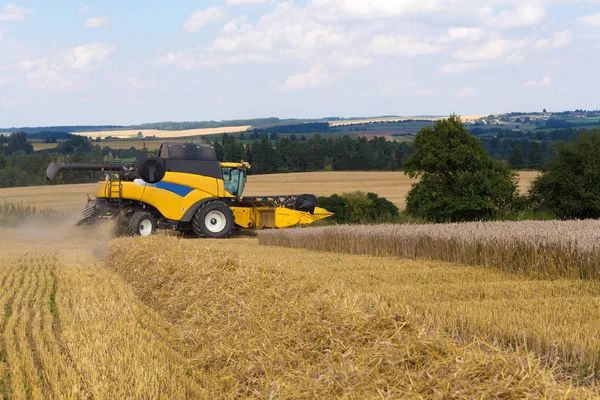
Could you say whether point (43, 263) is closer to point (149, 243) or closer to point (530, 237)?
point (149, 243)

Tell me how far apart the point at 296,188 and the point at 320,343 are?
5192 cm

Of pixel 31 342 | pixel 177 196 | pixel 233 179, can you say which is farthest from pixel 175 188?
pixel 31 342

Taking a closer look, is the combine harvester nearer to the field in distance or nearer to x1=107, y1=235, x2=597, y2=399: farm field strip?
x1=107, y1=235, x2=597, y2=399: farm field strip

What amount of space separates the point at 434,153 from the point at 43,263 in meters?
30.0

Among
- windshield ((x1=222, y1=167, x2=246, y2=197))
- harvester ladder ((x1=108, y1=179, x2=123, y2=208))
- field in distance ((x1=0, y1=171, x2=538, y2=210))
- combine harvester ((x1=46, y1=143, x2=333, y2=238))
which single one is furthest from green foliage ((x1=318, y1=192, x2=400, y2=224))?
harvester ladder ((x1=108, y1=179, x2=123, y2=208))

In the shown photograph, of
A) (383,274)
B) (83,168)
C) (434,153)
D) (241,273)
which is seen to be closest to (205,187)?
(83,168)

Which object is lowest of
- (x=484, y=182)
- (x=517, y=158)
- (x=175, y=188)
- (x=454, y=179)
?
(x=517, y=158)

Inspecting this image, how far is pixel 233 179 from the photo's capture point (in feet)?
81.9

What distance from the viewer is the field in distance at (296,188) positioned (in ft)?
153

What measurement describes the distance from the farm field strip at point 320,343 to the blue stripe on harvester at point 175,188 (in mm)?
12773

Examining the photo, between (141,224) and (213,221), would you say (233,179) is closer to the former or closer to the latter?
(213,221)

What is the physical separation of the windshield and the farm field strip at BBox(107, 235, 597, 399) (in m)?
14.5

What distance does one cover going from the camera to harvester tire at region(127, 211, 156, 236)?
22172 mm

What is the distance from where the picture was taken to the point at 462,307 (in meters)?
7.63
